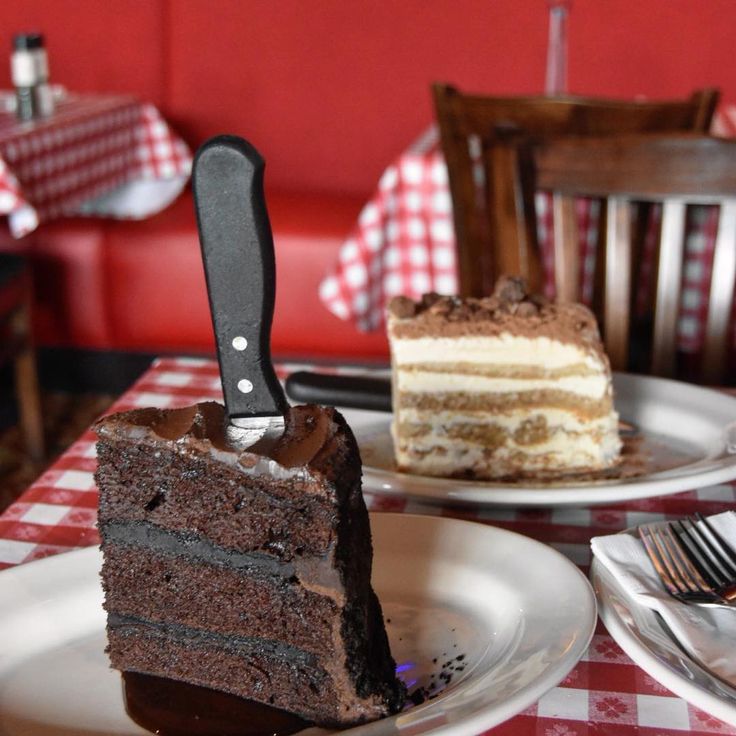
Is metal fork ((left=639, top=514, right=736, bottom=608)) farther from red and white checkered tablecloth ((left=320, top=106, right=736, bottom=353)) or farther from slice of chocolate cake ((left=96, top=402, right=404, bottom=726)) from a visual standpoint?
red and white checkered tablecloth ((left=320, top=106, right=736, bottom=353))

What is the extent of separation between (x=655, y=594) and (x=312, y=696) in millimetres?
302

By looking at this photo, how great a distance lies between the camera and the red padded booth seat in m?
3.58

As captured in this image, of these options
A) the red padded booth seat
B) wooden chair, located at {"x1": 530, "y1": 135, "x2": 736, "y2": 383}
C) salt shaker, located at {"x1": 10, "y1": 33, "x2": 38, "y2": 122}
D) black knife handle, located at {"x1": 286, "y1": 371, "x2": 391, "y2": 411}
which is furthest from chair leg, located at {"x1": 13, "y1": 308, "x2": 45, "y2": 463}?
black knife handle, located at {"x1": 286, "y1": 371, "x2": 391, "y2": 411}

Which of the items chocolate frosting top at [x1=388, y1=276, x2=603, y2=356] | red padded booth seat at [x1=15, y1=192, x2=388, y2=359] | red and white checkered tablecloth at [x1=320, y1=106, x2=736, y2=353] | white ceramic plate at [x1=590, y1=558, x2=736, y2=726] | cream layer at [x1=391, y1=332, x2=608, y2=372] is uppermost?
chocolate frosting top at [x1=388, y1=276, x2=603, y2=356]

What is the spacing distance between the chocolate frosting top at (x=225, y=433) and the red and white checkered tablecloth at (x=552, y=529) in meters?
0.25

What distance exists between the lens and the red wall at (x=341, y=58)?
4.22 m

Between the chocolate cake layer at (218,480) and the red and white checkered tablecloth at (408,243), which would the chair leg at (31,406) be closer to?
the red and white checkered tablecloth at (408,243)

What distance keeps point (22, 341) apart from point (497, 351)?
227cm

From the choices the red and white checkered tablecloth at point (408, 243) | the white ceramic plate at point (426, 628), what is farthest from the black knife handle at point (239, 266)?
the red and white checkered tablecloth at point (408, 243)

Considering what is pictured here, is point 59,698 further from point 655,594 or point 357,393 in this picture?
point 357,393

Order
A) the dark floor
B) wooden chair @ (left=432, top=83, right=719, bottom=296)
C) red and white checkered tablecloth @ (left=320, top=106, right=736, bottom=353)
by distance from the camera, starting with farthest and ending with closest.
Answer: the dark floor → red and white checkered tablecloth @ (left=320, top=106, right=736, bottom=353) → wooden chair @ (left=432, top=83, right=719, bottom=296)

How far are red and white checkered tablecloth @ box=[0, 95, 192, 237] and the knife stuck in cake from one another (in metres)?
2.20

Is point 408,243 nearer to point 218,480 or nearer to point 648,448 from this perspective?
point 648,448

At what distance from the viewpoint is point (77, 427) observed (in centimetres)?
359
